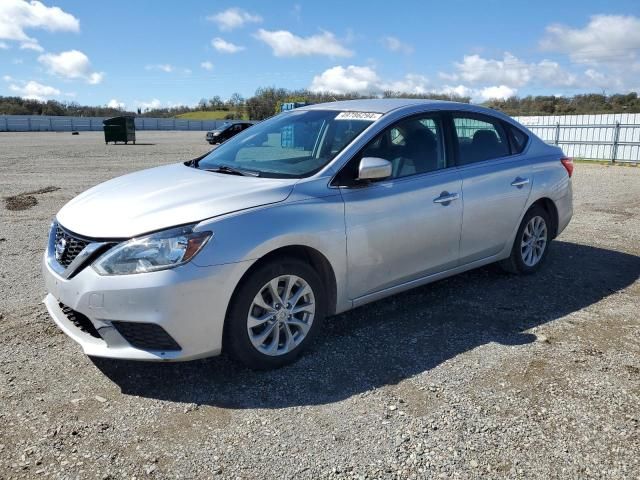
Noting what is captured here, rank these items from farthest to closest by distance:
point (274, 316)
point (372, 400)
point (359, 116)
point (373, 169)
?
point (359, 116)
point (373, 169)
point (274, 316)
point (372, 400)

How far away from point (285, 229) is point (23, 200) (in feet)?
27.8

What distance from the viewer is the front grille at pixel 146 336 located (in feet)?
9.96

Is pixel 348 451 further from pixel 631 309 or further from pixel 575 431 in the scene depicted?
pixel 631 309

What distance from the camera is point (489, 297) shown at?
4910 mm

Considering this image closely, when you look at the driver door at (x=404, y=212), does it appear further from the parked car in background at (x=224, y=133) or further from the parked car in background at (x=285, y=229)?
the parked car in background at (x=224, y=133)

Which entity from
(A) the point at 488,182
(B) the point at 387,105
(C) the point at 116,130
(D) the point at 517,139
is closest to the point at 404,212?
(B) the point at 387,105

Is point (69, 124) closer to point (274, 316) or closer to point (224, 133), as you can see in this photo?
point (224, 133)

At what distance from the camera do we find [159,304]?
9.73 feet

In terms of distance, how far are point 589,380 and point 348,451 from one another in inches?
68.2

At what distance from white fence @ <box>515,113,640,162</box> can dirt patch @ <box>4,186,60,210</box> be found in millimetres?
19918

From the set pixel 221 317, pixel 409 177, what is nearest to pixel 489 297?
pixel 409 177

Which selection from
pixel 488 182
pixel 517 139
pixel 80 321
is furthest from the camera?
pixel 517 139

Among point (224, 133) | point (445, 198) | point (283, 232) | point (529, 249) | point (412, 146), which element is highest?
point (224, 133)

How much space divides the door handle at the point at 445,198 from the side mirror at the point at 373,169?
680 millimetres
